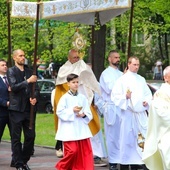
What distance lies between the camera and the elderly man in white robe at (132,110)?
496 inches

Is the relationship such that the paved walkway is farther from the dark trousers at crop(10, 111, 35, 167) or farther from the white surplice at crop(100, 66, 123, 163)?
the dark trousers at crop(10, 111, 35, 167)

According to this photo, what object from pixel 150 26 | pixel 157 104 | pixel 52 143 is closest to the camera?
pixel 157 104

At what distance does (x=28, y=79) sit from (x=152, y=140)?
2639mm

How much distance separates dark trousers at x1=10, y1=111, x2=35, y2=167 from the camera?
12523mm

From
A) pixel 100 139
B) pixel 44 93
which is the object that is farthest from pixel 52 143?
pixel 44 93

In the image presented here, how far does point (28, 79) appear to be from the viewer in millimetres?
12180

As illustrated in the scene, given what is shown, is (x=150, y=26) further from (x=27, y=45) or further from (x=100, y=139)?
(x=100, y=139)

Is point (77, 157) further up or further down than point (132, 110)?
further down

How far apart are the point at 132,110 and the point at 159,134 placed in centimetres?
233

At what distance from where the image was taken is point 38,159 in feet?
48.0

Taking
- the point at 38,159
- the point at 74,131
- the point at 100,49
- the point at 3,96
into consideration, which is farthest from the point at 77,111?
the point at 100,49

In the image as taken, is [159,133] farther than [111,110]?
No

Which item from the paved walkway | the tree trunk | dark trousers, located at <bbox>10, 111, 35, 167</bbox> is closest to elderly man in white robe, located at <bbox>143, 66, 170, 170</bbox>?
dark trousers, located at <bbox>10, 111, 35, 167</bbox>

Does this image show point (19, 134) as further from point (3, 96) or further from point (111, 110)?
point (111, 110)
